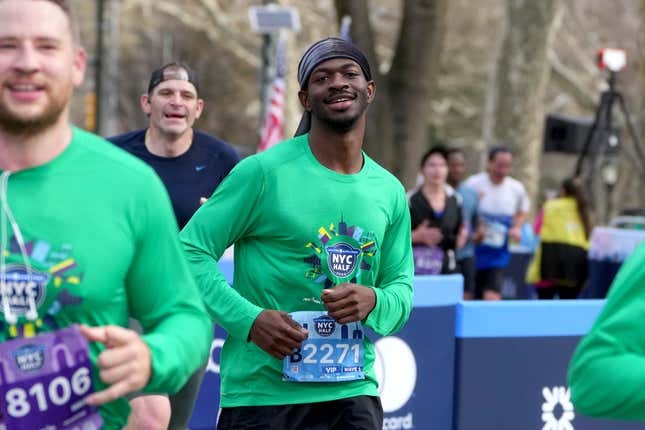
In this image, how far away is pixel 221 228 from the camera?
4695 mm

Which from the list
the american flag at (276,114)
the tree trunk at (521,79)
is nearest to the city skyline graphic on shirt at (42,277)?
the american flag at (276,114)

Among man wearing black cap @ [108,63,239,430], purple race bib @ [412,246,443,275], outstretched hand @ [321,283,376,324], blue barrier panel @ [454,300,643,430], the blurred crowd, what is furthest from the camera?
the blurred crowd

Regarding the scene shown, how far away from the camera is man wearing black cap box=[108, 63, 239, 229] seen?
20.9 ft

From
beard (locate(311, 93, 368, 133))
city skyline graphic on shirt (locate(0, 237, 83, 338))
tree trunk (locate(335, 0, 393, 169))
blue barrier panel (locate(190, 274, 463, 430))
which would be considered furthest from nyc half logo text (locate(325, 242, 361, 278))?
tree trunk (locate(335, 0, 393, 169))

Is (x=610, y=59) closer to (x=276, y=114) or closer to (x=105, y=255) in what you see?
(x=276, y=114)

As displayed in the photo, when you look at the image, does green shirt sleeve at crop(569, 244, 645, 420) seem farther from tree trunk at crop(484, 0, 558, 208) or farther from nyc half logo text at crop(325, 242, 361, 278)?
tree trunk at crop(484, 0, 558, 208)

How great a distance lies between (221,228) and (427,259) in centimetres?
581

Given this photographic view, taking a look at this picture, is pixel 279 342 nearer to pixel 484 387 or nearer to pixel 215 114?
pixel 484 387

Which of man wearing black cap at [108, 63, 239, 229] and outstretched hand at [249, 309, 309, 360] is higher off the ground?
man wearing black cap at [108, 63, 239, 229]

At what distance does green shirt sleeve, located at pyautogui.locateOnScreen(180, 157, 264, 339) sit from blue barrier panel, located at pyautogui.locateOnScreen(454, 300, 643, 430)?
2902 millimetres

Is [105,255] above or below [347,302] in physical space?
above

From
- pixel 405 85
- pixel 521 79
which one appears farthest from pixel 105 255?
pixel 521 79

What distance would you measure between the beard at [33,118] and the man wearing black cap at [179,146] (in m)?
3.17

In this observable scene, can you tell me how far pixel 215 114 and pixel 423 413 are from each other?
41.7m
